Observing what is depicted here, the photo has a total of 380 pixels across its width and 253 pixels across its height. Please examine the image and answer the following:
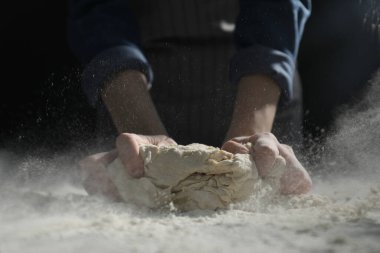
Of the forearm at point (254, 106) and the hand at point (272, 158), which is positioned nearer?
the hand at point (272, 158)

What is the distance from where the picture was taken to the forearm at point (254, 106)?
3.93 ft

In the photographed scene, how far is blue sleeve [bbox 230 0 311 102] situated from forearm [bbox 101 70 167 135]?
0.71 feet

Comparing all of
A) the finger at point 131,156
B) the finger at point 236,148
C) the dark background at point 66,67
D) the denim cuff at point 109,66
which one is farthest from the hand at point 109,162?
the dark background at point 66,67

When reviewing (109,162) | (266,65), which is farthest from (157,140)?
(266,65)

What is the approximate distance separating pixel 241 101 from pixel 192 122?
37 cm

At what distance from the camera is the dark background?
1771 millimetres

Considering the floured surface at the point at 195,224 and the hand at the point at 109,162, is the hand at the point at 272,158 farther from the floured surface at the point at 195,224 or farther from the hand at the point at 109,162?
the hand at the point at 109,162

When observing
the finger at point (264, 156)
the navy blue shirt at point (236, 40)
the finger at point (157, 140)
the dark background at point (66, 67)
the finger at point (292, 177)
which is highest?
the navy blue shirt at point (236, 40)

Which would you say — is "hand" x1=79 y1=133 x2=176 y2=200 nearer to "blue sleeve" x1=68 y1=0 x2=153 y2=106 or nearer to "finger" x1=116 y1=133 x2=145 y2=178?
"finger" x1=116 y1=133 x2=145 y2=178

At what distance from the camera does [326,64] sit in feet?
6.18

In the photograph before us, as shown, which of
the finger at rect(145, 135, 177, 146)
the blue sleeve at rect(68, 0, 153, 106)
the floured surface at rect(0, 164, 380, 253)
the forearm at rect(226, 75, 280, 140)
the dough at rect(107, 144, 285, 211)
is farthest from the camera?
the blue sleeve at rect(68, 0, 153, 106)

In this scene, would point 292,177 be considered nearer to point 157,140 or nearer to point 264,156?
point 264,156

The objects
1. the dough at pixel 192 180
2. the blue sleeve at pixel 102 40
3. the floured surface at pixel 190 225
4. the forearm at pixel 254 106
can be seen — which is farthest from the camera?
the blue sleeve at pixel 102 40

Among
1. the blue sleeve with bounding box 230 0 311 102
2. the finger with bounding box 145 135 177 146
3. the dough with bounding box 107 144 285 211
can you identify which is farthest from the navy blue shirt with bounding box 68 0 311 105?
the dough with bounding box 107 144 285 211
